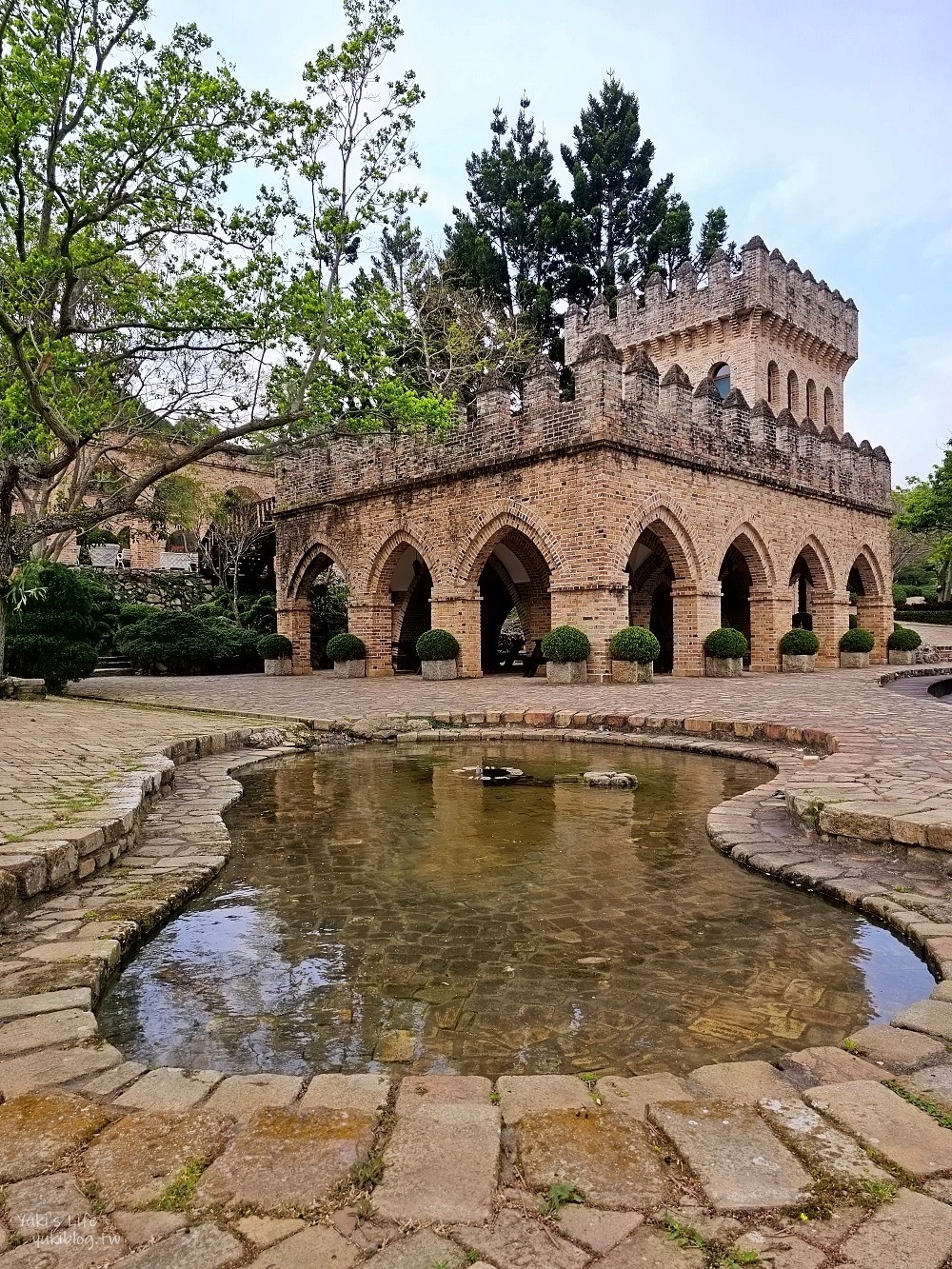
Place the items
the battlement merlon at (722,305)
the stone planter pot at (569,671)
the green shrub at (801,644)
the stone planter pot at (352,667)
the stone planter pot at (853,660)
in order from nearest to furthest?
the stone planter pot at (569,671)
the green shrub at (801,644)
the stone planter pot at (352,667)
the stone planter pot at (853,660)
the battlement merlon at (722,305)

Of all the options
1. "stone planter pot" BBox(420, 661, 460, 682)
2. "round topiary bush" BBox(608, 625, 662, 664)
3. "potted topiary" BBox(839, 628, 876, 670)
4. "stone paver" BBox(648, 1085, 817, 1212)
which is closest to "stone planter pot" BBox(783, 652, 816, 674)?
"potted topiary" BBox(839, 628, 876, 670)

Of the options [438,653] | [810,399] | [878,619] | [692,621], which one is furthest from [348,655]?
[810,399]

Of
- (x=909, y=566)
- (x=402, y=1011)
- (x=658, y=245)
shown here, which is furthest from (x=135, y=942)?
(x=909, y=566)

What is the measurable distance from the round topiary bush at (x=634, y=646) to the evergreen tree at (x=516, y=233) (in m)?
15.3

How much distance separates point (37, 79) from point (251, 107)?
8.79 feet

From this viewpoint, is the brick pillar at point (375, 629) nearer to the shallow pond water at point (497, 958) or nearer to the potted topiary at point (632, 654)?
the potted topiary at point (632, 654)

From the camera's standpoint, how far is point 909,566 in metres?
41.9

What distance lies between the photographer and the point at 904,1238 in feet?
4.40

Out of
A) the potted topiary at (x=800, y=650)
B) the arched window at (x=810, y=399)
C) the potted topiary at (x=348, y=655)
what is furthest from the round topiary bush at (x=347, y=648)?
the arched window at (x=810, y=399)

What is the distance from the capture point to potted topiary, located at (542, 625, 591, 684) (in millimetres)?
13125

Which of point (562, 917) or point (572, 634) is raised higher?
point (572, 634)

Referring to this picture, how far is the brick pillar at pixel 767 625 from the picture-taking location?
17.7 meters

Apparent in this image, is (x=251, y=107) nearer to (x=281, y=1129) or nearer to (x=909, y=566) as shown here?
(x=281, y=1129)

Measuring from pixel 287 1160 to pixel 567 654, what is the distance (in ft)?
38.5
